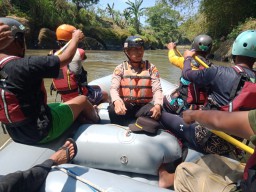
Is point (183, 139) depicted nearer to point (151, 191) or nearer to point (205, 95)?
point (205, 95)

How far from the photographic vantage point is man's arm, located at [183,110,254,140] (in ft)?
3.64

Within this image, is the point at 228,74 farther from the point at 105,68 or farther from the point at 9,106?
the point at 105,68

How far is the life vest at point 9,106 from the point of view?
1966 mm

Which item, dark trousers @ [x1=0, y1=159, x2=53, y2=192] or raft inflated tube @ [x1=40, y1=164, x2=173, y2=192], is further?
raft inflated tube @ [x1=40, y1=164, x2=173, y2=192]

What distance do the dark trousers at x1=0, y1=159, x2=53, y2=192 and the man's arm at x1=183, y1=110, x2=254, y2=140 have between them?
101 cm

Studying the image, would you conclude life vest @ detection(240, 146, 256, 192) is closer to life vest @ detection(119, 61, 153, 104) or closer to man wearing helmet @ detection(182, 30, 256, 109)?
man wearing helmet @ detection(182, 30, 256, 109)

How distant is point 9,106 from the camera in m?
2.01

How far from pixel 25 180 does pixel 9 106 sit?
563 mm

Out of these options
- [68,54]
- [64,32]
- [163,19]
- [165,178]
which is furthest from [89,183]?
[163,19]

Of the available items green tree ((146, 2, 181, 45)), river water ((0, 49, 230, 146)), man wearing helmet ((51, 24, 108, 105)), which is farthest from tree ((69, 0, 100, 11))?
green tree ((146, 2, 181, 45))

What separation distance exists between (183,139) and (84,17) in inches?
932

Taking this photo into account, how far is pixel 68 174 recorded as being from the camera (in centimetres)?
181

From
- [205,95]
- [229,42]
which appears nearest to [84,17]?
[229,42]

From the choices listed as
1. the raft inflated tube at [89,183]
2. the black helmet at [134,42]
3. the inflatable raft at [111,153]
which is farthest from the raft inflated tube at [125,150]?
the black helmet at [134,42]
